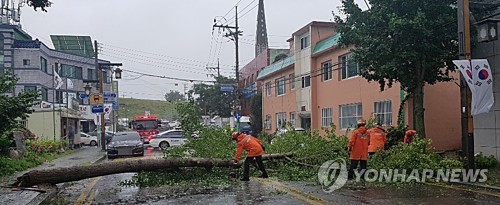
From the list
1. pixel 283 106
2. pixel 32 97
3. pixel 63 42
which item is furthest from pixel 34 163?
pixel 63 42

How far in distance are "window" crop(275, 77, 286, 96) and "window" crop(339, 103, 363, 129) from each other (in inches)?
494

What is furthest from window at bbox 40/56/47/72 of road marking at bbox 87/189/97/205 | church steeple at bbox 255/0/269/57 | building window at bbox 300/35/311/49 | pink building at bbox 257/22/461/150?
church steeple at bbox 255/0/269/57

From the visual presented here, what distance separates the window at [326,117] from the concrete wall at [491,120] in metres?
15.6

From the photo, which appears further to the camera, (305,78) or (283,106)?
(283,106)

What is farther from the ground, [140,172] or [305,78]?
[305,78]

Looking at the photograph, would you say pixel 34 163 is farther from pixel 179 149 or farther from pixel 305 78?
pixel 305 78

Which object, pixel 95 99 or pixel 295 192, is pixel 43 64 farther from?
pixel 295 192

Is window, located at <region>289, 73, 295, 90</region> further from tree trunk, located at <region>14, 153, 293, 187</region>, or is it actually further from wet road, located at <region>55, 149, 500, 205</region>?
wet road, located at <region>55, 149, 500, 205</region>

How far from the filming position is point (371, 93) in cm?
2711

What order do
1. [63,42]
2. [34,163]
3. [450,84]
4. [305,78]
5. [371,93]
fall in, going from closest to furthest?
[34,163] → [450,84] → [371,93] → [305,78] → [63,42]

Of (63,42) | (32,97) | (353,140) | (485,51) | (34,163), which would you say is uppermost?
(63,42)

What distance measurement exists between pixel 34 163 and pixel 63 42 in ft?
156

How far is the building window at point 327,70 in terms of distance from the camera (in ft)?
108

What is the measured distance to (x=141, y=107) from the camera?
5404 inches
